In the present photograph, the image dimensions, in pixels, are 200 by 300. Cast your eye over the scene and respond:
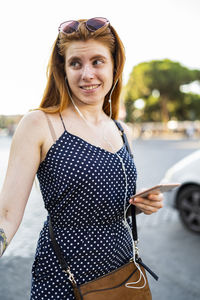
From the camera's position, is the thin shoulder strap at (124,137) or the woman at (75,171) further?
the thin shoulder strap at (124,137)

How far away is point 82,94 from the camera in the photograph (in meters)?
1.58

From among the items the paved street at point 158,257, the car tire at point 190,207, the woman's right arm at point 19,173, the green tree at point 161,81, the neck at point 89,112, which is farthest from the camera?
the green tree at point 161,81

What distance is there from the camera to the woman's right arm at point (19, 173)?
1319 mm

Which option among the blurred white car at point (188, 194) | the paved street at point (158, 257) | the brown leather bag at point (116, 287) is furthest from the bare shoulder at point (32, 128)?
the blurred white car at point (188, 194)

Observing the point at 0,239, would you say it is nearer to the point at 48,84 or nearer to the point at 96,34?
the point at 48,84

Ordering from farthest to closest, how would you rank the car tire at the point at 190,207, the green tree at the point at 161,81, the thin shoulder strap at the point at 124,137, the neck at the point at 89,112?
the green tree at the point at 161,81 → the car tire at the point at 190,207 → the thin shoulder strap at the point at 124,137 → the neck at the point at 89,112

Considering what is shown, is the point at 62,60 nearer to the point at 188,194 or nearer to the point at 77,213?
the point at 77,213

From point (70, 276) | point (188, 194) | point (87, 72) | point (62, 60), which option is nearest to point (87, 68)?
point (87, 72)

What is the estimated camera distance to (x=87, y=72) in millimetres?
1518

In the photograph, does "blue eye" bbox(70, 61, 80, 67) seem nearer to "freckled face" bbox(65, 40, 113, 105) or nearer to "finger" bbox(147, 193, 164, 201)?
"freckled face" bbox(65, 40, 113, 105)

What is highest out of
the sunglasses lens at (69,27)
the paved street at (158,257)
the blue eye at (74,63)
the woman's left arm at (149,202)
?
the sunglasses lens at (69,27)

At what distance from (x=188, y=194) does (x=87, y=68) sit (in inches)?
151

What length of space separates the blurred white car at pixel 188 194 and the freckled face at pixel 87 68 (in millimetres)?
3628

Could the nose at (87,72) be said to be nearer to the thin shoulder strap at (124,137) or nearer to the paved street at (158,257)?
the thin shoulder strap at (124,137)
